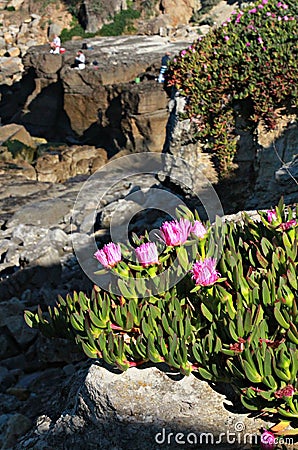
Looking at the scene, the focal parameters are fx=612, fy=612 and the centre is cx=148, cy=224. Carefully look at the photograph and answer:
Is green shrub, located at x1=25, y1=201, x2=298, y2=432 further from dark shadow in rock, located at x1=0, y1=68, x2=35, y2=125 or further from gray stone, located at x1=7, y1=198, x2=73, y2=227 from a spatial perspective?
dark shadow in rock, located at x1=0, y1=68, x2=35, y2=125

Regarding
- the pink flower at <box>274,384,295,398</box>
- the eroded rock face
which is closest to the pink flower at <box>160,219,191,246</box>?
the pink flower at <box>274,384,295,398</box>

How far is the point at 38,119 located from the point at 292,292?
2059 centimetres

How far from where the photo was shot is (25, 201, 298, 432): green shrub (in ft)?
7.38

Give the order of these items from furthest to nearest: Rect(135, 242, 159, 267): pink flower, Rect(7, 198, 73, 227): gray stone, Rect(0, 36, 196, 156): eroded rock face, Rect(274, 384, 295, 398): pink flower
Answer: Rect(0, 36, 196, 156): eroded rock face < Rect(7, 198, 73, 227): gray stone < Rect(135, 242, 159, 267): pink flower < Rect(274, 384, 295, 398): pink flower

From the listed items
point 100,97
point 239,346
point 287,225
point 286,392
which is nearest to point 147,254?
point 239,346

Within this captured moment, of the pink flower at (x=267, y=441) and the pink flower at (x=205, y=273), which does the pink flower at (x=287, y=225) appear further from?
the pink flower at (x=267, y=441)

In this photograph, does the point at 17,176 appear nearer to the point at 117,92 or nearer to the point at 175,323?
the point at 117,92

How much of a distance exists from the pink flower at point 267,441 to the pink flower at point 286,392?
6.6 inches

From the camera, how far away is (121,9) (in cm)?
3453

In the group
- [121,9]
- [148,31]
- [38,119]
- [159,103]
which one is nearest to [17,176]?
[159,103]

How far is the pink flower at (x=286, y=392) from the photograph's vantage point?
85.7 inches

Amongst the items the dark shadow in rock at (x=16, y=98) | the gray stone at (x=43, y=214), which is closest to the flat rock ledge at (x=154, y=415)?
the gray stone at (x=43, y=214)

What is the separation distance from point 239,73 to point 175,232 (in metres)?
5.25

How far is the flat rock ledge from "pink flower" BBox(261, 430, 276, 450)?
90mm
